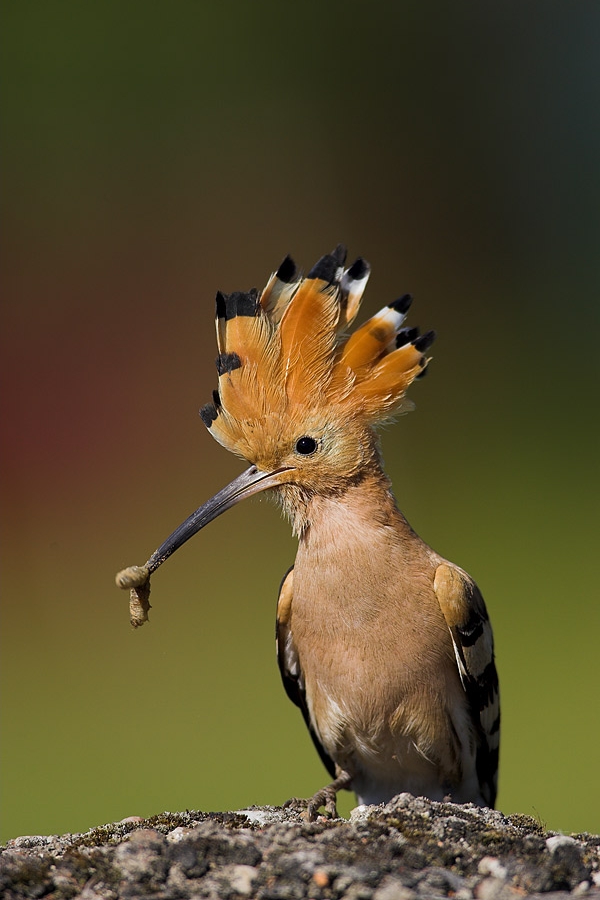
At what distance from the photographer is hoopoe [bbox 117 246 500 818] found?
221cm

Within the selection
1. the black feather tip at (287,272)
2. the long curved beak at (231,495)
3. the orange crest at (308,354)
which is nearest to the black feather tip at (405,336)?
the orange crest at (308,354)

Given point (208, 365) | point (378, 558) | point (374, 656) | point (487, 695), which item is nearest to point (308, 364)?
point (378, 558)

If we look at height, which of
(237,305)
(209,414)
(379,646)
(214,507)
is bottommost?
(379,646)

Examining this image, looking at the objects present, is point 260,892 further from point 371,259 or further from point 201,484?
point 371,259

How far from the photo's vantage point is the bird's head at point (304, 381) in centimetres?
223

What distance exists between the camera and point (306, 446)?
7.38 ft

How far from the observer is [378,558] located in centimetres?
223

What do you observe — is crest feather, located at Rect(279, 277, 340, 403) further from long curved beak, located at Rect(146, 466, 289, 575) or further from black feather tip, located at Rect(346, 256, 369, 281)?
long curved beak, located at Rect(146, 466, 289, 575)

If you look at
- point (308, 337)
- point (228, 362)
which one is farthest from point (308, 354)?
point (228, 362)

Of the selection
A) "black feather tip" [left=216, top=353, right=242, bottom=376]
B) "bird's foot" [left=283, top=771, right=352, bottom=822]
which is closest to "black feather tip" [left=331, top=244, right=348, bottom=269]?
"black feather tip" [left=216, top=353, right=242, bottom=376]

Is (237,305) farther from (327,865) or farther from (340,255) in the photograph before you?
(327,865)

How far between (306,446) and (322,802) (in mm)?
751

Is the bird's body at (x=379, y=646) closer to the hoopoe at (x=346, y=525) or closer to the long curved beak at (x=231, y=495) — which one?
the hoopoe at (x=346, y=525)

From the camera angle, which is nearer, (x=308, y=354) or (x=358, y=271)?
(x=308, y=354)
